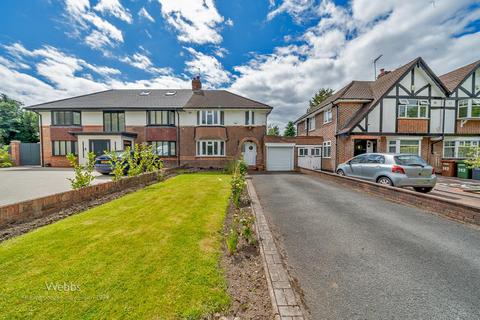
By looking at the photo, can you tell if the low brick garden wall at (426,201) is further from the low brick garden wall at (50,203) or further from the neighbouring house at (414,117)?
the low brick garden wall at (50,203)

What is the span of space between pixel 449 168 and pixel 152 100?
88.5ft

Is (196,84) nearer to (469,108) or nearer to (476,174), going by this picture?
(476,174)

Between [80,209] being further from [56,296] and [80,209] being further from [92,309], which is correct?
[92,309]

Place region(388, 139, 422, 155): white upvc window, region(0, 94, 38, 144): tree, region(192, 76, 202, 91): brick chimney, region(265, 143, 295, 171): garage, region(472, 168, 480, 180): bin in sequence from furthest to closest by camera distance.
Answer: region(0, 94, 38, 144): tree < region(192, 76, 202, 91): brick chimney < region(265, 143, 295, 171): garage < region(388, 139, 422, 155): white upvc window < region(472, 168, 480, 180): bin

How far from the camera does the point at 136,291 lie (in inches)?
94.7

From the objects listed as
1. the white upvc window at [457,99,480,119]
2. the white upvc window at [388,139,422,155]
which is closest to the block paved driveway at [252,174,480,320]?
the white upvc window at [388,139,422,155]

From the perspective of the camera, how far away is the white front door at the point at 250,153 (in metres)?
19.9

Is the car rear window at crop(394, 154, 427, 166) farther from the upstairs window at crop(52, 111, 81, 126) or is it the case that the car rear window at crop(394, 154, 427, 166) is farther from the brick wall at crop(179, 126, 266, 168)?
the upstairs window at crop(52, 111, 81, 126)

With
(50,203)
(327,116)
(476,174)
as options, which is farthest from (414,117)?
(50,203)

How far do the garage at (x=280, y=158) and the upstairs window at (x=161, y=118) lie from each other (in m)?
10.2

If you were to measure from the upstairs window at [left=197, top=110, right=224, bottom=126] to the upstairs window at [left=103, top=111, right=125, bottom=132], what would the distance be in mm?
8050

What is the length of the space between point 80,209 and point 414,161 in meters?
11.9

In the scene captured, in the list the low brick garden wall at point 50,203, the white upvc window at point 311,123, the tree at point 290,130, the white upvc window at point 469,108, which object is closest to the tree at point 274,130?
the tree at point 290,130

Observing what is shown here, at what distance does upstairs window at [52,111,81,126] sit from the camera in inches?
796
